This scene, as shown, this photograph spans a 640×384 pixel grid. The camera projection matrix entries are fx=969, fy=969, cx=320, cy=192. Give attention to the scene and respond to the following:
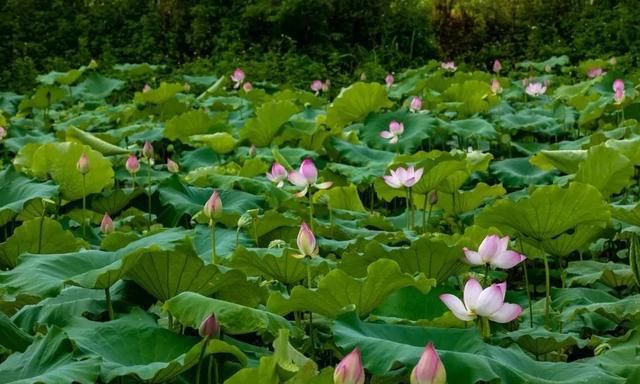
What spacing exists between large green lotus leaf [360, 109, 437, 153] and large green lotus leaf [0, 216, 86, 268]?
5.49 ft

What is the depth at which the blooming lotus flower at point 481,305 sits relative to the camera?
1412 millimetres

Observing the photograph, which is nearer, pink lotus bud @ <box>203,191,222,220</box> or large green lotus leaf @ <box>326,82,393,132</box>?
pink lotus bud @ <box>203,191,222,220</box>

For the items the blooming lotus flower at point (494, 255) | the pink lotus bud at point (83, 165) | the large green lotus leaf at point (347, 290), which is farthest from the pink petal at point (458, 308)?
the pink lotus bud at point (83, 165)

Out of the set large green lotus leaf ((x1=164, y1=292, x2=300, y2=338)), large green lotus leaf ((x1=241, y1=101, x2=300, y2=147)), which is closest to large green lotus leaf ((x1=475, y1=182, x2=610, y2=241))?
large green lotus leaf ((x1=164, y1=292, x2=300, y2=338))

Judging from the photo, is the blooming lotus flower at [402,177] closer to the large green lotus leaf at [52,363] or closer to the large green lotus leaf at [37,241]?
the large green lotus leaf at [37,241]

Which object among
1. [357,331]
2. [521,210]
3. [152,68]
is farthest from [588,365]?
[152,68]

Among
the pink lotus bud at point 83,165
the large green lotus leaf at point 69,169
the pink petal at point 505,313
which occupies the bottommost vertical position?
the large green lotus leaf at point 69,169

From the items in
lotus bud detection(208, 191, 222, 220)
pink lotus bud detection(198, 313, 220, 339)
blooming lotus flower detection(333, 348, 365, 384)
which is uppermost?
blooming lotus flower detection(333, 348, 365, 384)

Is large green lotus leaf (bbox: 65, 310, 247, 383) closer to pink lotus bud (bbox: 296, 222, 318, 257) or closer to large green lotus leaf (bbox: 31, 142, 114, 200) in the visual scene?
pink lotus bud (bbox: 296, 222, 318, 257)

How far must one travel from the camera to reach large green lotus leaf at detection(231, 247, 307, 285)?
A: 68.0 inches

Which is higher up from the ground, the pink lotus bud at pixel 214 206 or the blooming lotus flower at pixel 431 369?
the blooming lotus flower at pixel 431 369

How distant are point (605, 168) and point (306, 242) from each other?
1158 mm

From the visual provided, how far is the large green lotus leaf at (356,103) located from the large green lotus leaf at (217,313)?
8.21ft

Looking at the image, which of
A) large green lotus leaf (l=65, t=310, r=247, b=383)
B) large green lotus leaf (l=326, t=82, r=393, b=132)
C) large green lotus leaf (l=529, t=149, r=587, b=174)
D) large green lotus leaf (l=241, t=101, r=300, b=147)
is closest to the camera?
large green lotus leaf (l=65, t=310, r=247, b=383)
